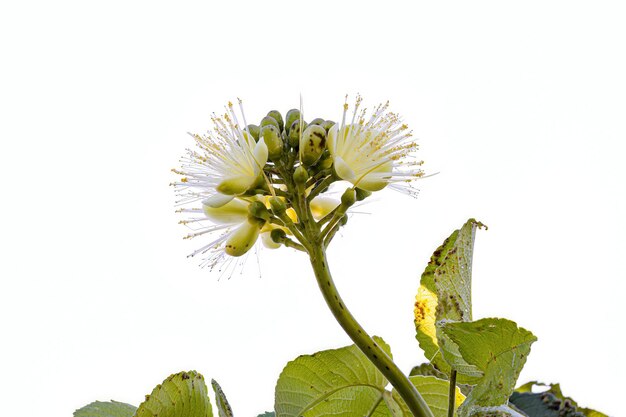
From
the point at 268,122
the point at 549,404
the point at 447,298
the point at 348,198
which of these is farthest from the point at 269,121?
the point at 549,404

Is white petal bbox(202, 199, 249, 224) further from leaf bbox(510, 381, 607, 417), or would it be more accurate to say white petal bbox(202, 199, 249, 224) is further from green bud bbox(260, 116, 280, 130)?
leaf bbox(510, 381, 607, 417)

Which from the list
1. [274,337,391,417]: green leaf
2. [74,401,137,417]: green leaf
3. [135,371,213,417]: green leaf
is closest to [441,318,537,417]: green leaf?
[274,337,391,417]: green leaf

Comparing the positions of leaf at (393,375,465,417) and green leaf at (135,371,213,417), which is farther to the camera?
leaf at (393,375,465,417)

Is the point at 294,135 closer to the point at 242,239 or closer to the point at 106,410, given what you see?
the point at 242,239

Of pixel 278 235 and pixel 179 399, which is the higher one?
pixel 278 235

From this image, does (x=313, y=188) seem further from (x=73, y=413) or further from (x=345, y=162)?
(x=73, y=413)

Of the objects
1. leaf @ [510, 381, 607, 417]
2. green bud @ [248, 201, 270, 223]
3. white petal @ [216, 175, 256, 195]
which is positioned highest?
white petal @ [216, 175, 256, 195]

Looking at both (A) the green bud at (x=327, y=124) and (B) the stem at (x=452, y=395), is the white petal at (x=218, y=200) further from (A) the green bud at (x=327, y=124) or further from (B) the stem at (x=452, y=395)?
(B) the stem at (x=452, y=395)
